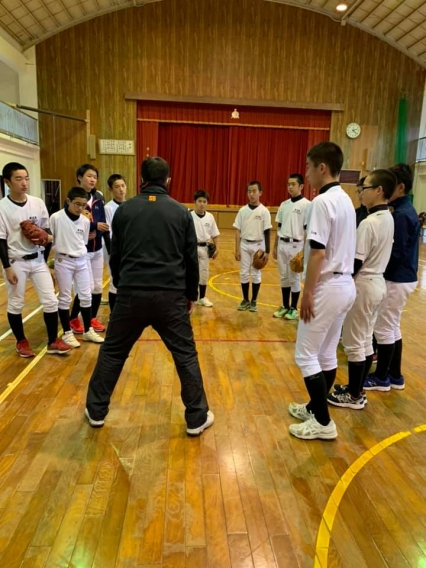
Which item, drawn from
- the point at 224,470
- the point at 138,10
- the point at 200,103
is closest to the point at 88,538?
the point at 224,470

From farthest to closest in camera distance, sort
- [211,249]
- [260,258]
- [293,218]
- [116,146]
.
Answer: [116,146], [211,249], [260,258], [293,218]

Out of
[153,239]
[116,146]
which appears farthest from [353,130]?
[153,239]

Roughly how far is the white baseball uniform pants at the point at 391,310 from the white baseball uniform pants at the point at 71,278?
2.72 meters

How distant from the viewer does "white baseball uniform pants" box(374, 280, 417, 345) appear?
323 cm

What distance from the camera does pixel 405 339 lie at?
15.7 feet

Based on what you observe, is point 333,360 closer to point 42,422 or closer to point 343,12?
point 42,422

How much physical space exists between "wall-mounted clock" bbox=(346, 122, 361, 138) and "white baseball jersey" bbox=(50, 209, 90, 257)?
43.6 ft

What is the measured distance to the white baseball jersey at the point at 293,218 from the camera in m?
5.18

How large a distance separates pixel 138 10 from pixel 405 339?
13.7 m

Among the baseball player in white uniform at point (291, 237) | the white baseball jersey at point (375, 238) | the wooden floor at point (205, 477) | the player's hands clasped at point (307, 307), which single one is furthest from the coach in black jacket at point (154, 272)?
the baseball player in white uniform at point (291, 237)

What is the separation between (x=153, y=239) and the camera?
93.4 inches

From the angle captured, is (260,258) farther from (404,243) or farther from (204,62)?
(204,62)

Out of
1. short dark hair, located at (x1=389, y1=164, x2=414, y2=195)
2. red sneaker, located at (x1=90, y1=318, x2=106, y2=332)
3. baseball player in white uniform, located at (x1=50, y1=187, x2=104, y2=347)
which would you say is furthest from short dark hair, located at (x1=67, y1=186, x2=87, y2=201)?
short dark hair, located at (x1=389, y1=164, x2=414, y2=195)

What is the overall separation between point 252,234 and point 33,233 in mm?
2877
